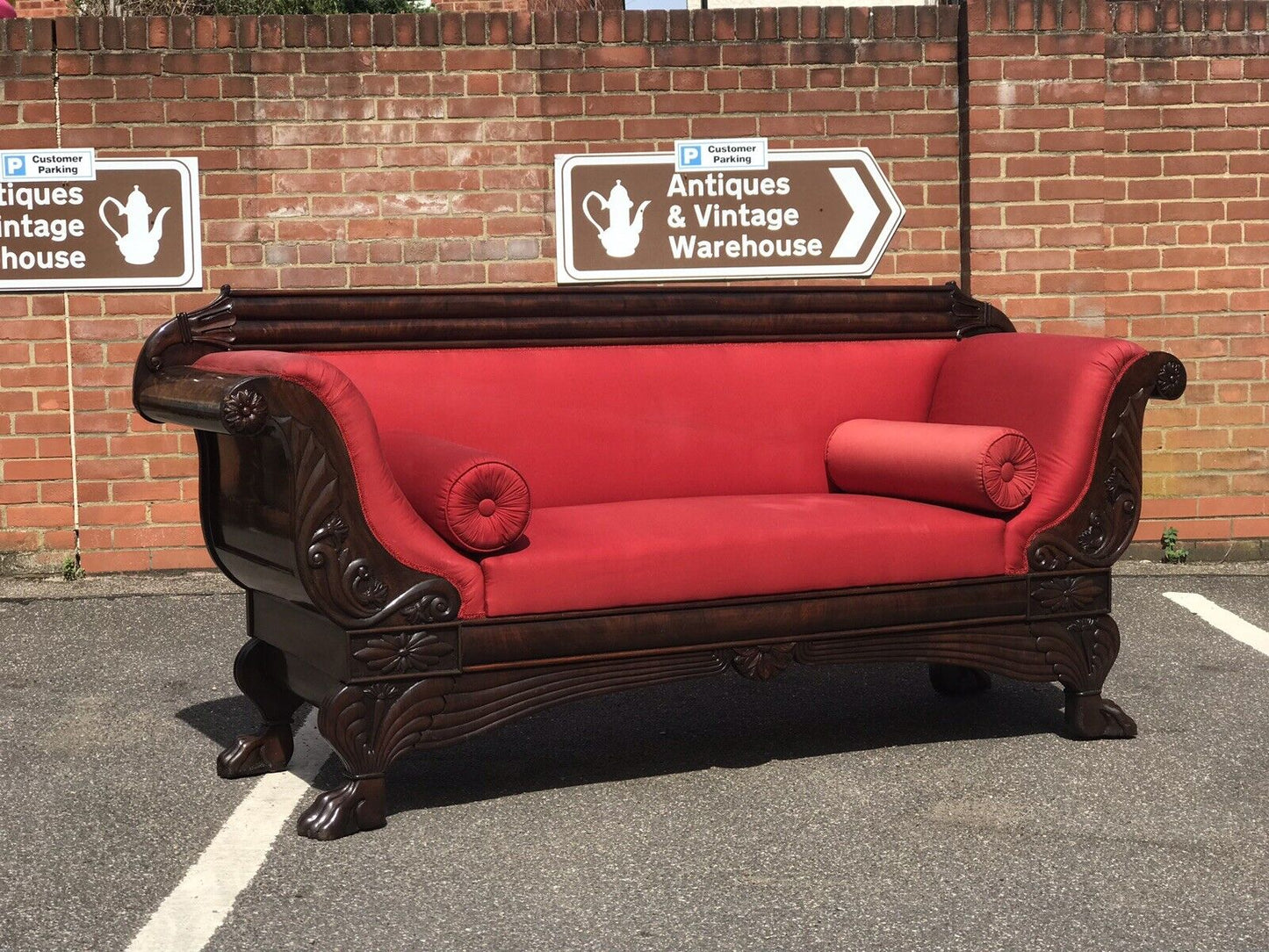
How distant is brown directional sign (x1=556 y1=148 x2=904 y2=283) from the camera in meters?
7.57

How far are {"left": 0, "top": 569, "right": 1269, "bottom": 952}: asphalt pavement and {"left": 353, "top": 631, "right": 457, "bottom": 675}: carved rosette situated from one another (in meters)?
0.37

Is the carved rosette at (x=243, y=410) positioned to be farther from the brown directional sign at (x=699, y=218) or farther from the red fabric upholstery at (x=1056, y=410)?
the brown directional sign at (x=699, y=218)

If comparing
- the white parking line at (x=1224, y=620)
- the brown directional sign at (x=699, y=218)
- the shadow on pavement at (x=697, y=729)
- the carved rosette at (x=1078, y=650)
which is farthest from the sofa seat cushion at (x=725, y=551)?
the brown directional sign at (x=699, y=218)

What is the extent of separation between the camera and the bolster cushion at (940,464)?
444 cm

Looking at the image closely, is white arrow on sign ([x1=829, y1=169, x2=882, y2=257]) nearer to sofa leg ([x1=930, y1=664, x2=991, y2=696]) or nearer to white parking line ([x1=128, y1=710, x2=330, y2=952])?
sofa leg ([x1=930, y1=664, x2=991, y2=696])

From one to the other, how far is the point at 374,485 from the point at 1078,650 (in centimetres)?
204

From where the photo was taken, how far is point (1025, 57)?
7535 mm

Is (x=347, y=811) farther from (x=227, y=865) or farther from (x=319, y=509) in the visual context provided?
(x=319, y=509)

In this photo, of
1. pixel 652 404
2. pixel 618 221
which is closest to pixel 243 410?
pixel 652 404

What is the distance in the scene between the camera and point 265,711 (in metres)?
4.46

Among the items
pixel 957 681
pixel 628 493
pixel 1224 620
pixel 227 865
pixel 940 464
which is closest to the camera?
pixel 227 865

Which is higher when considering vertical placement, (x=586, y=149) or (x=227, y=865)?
(x=586, y=149)

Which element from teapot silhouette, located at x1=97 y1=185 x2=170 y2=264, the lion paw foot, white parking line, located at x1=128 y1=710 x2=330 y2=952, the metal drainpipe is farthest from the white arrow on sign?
the lion paw foot

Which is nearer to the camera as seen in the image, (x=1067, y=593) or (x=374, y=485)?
(x=374, y=485)
